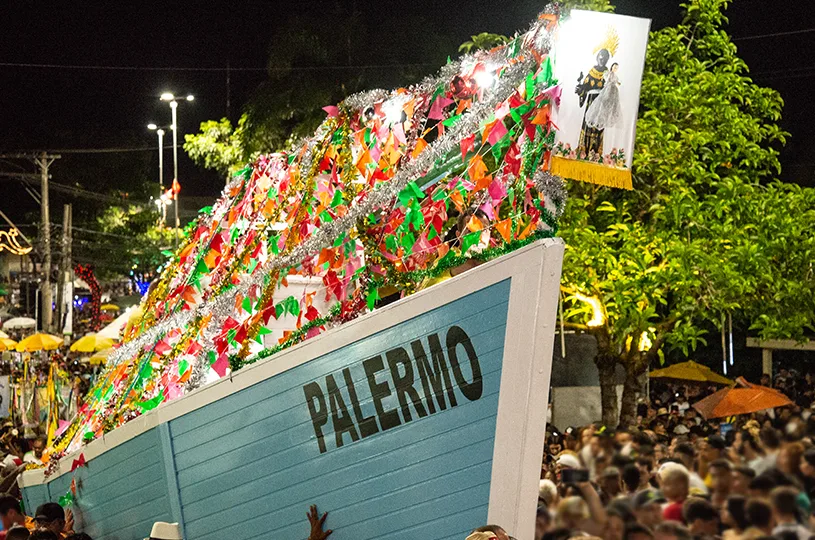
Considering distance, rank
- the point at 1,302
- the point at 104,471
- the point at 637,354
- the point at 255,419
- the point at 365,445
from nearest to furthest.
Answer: the point at 365,445 < the point at 255,419 < the point at 104,471 < the point at 637,354 < the point at 1,302

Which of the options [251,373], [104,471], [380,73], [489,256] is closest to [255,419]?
[251,373]

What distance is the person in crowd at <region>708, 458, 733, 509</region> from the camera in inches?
59.5

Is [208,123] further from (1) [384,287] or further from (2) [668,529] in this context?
(2) [668,529]

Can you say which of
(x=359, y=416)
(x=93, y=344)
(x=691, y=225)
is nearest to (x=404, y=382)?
(x=359, y=416)

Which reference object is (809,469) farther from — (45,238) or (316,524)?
(45,238)

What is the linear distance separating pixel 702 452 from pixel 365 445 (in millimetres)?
4341

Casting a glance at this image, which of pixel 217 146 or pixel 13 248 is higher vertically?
pixel 13 248

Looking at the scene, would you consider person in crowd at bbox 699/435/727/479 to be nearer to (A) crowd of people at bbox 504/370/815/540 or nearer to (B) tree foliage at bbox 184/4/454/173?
(A) crowd of people at bbox 504/370/815/540

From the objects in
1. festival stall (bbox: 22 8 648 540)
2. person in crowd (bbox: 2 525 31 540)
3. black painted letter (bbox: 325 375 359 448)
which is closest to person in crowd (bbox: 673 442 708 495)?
festival stall (bbox: 22 8 648 540)

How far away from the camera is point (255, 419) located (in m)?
6.55

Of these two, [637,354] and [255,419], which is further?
[637,354]

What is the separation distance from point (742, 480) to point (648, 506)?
17cm

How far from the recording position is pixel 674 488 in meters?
1.61

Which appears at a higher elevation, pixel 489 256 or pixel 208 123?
pixel 208 123
